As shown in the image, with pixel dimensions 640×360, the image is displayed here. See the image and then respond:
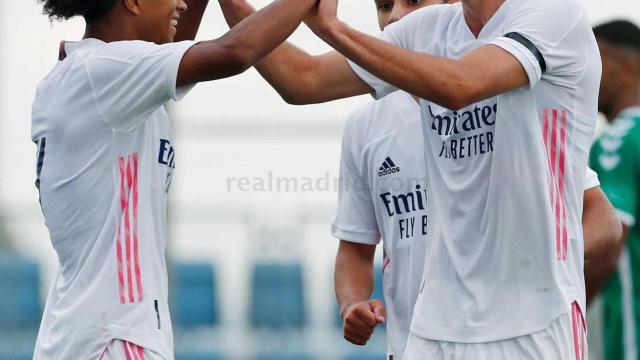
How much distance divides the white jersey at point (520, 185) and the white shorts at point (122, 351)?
911 mm

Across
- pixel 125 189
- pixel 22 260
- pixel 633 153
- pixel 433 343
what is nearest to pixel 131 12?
pixel 125 189

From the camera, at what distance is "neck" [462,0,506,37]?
4.38m

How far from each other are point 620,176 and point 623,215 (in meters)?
0.17

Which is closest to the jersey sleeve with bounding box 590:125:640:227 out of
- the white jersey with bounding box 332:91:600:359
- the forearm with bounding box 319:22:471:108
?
the white jersey with bounding box 332:91:600:359

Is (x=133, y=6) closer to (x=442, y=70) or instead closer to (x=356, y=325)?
(x=442, y=70)

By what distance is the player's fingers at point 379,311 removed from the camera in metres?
4.88

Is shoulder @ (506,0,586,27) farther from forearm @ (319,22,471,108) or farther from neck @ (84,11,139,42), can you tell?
neck @ (84,11,139,42)

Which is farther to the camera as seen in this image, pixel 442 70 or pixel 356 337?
pixel 356 337

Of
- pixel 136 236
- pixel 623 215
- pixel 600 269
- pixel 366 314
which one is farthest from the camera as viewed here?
pixel 623 215

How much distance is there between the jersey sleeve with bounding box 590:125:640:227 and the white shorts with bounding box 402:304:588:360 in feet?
5.34

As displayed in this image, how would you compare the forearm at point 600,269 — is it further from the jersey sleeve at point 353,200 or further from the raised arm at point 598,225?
the jersey sleeve at point 353,200

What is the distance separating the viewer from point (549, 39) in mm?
4223

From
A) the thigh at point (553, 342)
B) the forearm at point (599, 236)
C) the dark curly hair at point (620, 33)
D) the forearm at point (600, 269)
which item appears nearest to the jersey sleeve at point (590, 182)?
the forearm at point (599, 236)

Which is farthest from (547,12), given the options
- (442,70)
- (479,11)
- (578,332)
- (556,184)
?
(578,332)
